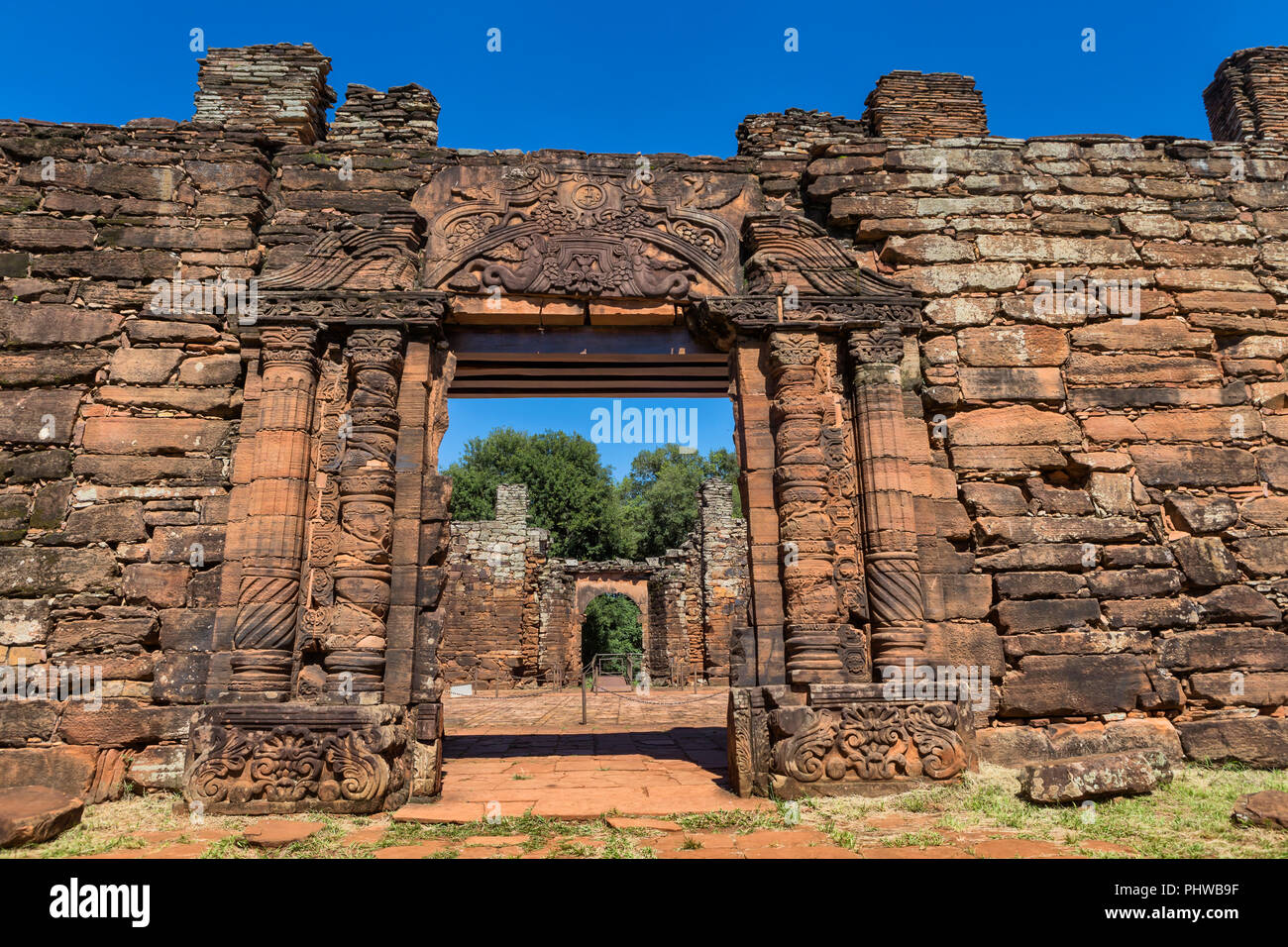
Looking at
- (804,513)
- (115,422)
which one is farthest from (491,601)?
(804,513)

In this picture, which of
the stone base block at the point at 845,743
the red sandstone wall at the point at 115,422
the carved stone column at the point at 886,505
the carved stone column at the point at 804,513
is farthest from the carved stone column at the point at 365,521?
the carved stone column at the point at 886,505

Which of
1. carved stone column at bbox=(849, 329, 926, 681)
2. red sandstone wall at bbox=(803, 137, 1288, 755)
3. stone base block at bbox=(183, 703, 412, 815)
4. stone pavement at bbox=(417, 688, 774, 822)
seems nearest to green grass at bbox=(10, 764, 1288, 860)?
stone base block at bbox=(183, 703, 412, 815)

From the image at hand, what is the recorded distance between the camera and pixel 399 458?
6.17m

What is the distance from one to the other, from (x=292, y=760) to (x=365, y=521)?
1.74 metres

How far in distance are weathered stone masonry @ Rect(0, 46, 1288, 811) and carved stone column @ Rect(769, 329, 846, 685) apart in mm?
27

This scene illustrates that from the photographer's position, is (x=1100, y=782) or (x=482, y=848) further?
(x=1100, y=782)

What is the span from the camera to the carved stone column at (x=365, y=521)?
5566 mm

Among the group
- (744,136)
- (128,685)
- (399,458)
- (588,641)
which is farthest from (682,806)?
(588,641)

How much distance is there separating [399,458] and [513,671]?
579 inches

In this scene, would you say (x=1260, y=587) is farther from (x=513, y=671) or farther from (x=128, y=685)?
(x=513, y=671)

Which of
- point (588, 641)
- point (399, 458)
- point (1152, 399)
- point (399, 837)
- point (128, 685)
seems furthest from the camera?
point (588, 641)

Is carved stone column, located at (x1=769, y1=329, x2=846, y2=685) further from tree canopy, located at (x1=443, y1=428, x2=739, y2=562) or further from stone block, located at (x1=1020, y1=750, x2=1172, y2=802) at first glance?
tree canopy, located at (x1=443, y1=428, x2=739, y2=562)

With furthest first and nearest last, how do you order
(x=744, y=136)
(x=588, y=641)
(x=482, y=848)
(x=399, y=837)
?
(x=588, y=641)
(x=744, y=136)
(x=399, y=837)
(x=482, y=848)

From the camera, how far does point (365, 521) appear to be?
580 centimetres
